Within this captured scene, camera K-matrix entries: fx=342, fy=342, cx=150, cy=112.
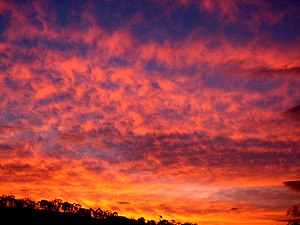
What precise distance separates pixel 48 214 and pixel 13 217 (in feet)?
60.7

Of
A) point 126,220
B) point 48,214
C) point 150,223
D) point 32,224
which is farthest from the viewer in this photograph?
point 150,223

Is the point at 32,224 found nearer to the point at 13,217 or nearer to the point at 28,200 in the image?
the point at 13,217

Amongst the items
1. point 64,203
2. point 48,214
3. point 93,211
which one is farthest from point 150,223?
point 48,214

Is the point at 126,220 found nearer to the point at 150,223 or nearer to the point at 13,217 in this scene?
the point at 150,223

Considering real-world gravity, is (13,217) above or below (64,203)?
below

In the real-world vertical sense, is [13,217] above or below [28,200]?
below

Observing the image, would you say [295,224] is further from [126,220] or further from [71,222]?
[71,222]

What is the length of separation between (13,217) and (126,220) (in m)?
63.5

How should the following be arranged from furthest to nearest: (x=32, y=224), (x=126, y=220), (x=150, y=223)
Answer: (x=150, y=223) < (x=126, y=220) < (x=32, y=224)

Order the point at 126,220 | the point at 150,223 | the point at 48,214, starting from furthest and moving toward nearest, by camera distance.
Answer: the point at 150,223
the point at 126,220
the point at 48,214

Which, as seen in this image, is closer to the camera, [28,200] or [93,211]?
[28,200]

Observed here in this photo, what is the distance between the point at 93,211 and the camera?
190 metres

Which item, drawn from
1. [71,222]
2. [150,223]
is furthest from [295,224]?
[71,222]

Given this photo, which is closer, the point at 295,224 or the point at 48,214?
the point at 48,214
